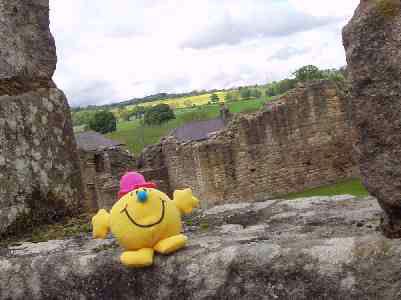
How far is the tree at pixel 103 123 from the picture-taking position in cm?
5759

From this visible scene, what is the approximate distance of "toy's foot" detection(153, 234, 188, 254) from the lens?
7.85 feet

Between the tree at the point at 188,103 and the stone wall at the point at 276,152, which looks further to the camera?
the tree at the point at 188,103

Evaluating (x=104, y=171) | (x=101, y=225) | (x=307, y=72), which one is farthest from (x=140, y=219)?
(x=307, y=72)

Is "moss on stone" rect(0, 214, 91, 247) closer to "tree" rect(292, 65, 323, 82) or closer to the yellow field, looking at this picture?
"tree" rect(292, 65, 323, 82)

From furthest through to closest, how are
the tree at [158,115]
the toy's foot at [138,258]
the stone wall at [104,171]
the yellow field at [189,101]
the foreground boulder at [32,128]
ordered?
the yellow field at [189,101] < the tree at [158,115] < the stone wall at [104,171] < the foreground boulder at [32,128] < the toy's foot at [138,258]

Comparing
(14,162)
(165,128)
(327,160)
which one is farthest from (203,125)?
(14,162)

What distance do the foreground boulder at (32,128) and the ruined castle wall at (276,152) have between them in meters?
12.4

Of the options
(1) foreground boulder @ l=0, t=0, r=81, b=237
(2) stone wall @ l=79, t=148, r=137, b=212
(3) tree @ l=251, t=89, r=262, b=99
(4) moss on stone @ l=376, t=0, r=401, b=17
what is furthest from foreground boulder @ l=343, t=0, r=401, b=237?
(3) tree @ l=251, t=89, r=262, b=99

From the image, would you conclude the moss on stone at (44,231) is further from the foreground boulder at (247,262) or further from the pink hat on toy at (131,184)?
the pink hat on toy at (131,184)

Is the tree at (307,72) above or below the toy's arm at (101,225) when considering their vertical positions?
above

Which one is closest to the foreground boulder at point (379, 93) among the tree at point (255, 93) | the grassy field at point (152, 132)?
the grassy field at point (152, 132)

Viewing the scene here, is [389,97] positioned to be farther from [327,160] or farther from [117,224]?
[327,160]

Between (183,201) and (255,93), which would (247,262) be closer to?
(183,201)

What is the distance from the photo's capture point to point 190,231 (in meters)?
3.09
